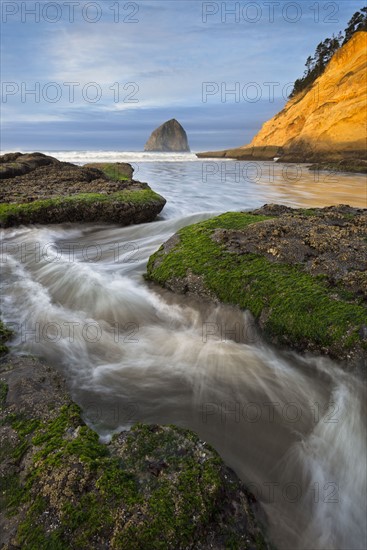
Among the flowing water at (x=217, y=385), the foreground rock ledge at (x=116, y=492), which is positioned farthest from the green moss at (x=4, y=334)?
the foreground rock ledge at (x=116, y=492)

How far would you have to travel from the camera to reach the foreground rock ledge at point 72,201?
8.90 metres

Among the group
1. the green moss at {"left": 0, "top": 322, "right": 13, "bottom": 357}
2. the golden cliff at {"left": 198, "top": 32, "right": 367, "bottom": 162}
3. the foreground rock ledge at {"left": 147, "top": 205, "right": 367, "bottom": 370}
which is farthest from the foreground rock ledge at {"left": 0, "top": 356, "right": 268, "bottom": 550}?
the golden cliff at {"left": 198, "top": 32, "right": 367, "bottom": 162}

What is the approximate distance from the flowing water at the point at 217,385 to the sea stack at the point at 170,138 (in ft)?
555

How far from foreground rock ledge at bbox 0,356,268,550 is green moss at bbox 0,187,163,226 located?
6.92 metres

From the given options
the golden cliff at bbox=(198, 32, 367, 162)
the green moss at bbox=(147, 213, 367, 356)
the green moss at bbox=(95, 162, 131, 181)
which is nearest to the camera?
the green moss at bbox=(147, 213, 367, 356)

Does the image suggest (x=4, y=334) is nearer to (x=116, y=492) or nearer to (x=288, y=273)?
(x=116, y=492)

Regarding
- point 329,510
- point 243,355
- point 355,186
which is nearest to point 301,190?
point 355,186

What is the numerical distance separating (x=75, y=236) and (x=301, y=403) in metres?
6.82

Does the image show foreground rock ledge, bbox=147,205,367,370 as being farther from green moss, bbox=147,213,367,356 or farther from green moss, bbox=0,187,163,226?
green moss, bbox=0,187,163,226

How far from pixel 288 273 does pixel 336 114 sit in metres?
39.8

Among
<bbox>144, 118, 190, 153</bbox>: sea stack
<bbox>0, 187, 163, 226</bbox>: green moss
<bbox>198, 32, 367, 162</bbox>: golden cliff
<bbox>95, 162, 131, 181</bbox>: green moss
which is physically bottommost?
<bbox>0, 187, 163, 226</bbox>: green moss

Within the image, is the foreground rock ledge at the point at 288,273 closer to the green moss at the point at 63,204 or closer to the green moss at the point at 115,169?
the green moss at the point at 63,204

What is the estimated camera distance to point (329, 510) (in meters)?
2.63

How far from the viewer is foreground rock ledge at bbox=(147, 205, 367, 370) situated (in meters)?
3.80
